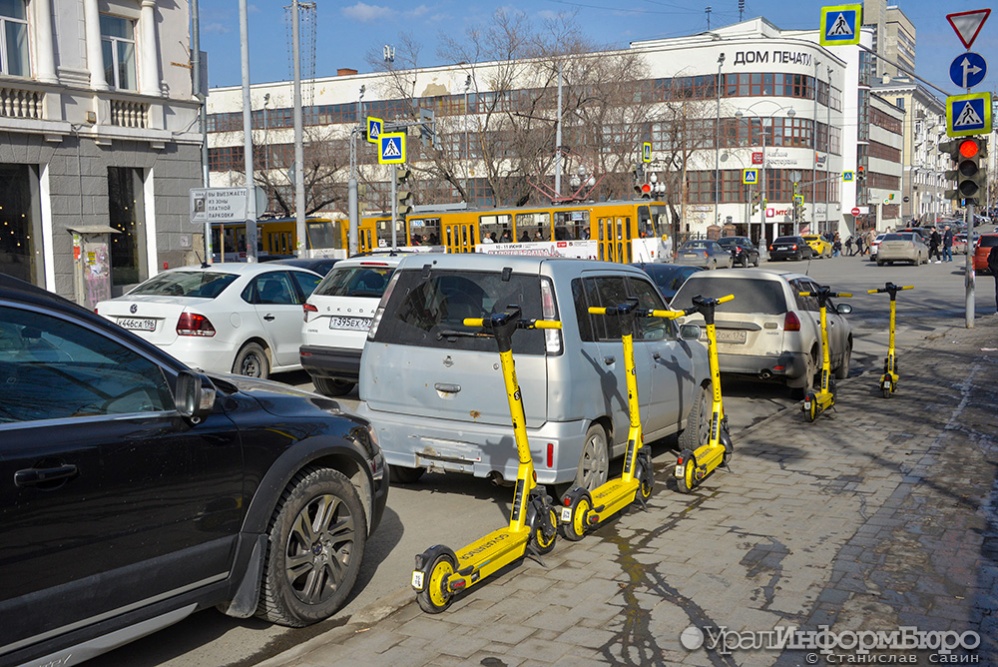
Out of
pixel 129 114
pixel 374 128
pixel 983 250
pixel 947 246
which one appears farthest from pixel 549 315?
pixel 947 246

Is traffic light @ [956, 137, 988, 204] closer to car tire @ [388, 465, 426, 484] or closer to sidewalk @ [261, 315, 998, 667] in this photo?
sidewalk @ [261, 315, 998, 667]

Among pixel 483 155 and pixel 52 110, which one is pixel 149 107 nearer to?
pixel 52 110

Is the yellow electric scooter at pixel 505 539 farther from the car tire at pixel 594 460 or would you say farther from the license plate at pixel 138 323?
the license plate at pixel 138 323

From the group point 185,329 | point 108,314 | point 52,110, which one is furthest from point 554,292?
point 52,110

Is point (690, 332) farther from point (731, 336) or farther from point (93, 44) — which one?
point (93, 44)

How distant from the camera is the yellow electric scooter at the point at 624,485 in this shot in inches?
238

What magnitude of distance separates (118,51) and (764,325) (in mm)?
18049

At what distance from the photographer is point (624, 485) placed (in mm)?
6523

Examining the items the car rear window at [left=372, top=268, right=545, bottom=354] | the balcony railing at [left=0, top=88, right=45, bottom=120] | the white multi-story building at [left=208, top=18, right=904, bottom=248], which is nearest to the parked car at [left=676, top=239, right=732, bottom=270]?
the white multi-story building at [left=208, top=18, right=904, bottom=248]

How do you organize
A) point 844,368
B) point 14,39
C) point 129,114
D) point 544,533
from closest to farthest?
1. point 544,533
2. point 844,368
3. point 14,39
4. point 129,114

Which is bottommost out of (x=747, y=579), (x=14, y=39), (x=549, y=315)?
(x=747, y=579)

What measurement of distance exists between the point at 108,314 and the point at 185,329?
1011 millimetres

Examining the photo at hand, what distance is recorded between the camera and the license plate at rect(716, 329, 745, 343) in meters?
11.6

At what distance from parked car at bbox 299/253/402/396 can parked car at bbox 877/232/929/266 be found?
1615 inches
